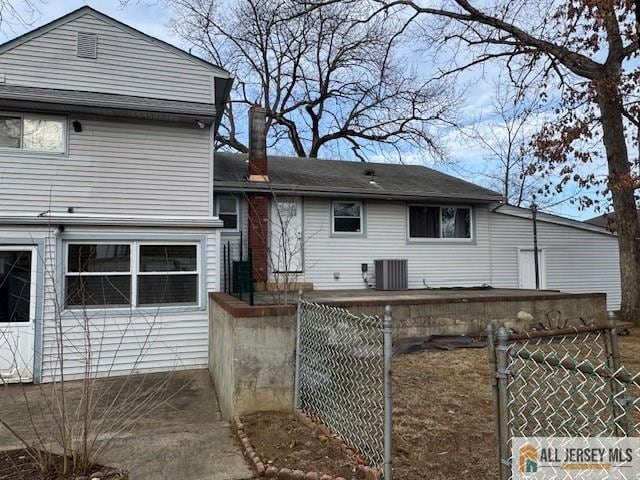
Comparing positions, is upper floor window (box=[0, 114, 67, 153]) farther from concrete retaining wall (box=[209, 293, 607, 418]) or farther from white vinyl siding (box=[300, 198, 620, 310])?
white vinyl siding (box=[300, 198, 620, 310])

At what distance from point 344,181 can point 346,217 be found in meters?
1.27

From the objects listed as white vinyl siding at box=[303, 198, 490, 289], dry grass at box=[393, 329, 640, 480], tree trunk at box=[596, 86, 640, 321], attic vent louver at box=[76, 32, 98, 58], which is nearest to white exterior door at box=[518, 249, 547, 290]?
white vinyl siding at box=[303, 198, 490, 289]

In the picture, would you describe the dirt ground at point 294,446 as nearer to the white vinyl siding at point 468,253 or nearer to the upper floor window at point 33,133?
the upper floor window at point 33,133

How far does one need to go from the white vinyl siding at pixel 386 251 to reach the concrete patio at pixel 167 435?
17.6ft

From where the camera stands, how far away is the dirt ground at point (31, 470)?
9.53 ft

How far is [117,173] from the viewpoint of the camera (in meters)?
8.66

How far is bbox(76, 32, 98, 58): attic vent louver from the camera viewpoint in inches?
342

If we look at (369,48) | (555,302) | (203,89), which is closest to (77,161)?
(203,89)

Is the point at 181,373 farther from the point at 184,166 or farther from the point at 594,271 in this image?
the point at 594,271

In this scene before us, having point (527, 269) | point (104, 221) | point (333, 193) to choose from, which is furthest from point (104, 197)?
point (527, 269)

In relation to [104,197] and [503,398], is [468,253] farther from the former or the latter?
[503,398]

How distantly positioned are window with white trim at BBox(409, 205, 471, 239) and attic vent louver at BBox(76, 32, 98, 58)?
28.3 ft

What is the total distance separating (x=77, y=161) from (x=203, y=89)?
2958 millimetres

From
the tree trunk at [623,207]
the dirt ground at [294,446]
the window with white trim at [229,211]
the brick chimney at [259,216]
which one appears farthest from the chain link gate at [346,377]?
the tree trunk at [623,207]
